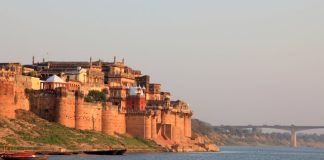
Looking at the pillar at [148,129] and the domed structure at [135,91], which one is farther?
the domed structure at [135,91]

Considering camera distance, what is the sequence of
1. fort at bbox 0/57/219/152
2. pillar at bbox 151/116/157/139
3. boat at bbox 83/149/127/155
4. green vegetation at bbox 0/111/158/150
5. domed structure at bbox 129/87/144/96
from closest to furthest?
green vegetation at bbox 0/111/158/150, boat at bbox 83/149/127/155, fort at bbox 0/57/219/152, pillar at bbox 151/116/157/139, domed structure at bbox 129/87/144/96

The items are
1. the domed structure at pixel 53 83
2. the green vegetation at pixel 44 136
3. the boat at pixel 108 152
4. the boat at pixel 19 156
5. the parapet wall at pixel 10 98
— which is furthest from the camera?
the domed structure at pixel 53 83

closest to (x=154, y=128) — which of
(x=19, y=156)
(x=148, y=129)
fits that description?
(x=148, y=129)

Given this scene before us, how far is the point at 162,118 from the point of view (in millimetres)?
137875

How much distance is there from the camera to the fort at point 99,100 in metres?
112

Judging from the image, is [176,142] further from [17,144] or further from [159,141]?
[17,144]

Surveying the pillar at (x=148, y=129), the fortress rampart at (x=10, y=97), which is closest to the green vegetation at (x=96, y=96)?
the pillar at (x=148, y=129)

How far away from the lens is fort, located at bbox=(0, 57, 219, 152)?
111500mm

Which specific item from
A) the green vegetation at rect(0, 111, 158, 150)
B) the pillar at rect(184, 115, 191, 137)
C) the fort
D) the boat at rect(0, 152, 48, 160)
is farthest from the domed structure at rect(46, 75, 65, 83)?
the boat at rect(0, 152, 48, 160)

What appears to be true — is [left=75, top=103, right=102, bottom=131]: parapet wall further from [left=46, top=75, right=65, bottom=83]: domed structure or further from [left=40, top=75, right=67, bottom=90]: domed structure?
[left=46, top=75, right=65, bottom=83]: domed structure

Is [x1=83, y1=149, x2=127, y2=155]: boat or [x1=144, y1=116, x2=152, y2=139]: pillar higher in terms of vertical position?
[x1=144, y1=116, x2=152, y2=139]: pillar

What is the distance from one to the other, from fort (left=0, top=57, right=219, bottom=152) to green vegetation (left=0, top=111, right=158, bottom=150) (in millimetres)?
1453

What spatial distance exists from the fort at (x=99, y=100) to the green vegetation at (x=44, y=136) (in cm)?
145

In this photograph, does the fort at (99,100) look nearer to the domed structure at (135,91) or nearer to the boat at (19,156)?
the domed structure at (135,91)
